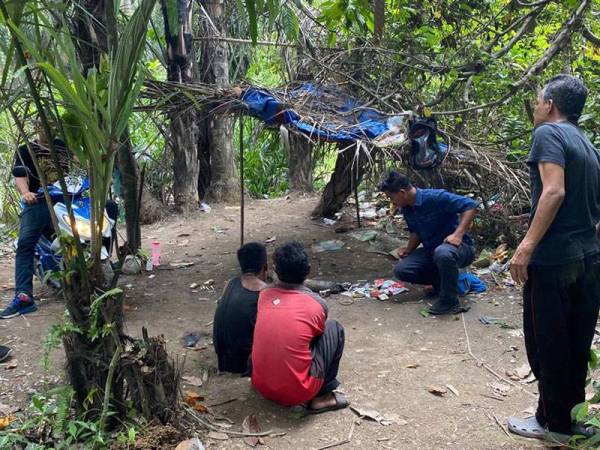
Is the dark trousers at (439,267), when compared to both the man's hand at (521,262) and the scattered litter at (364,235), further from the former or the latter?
the man's hand at (521,262)

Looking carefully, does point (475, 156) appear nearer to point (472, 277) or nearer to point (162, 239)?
point (472, 277)

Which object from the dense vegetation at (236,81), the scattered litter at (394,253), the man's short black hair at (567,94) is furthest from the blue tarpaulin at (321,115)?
the man's short black hair at (567,94)

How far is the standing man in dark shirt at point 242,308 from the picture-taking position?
375 centimetres

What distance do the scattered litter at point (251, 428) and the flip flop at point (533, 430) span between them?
4.18 ft

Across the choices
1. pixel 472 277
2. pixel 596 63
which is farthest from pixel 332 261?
pixel 596 63

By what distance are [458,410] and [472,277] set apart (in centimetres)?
213

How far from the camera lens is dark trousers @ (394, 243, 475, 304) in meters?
4.83

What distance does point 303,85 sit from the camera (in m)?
6.04

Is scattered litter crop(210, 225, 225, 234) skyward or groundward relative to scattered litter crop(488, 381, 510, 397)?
groundward

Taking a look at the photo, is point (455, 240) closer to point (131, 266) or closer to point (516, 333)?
point (516, 333)

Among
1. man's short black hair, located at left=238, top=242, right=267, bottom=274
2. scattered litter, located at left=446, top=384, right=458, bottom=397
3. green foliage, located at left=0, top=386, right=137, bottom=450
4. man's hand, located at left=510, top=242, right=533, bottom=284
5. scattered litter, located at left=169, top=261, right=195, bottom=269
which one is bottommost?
scattered litter, located at left=169, top=261, right=195, bottom=269

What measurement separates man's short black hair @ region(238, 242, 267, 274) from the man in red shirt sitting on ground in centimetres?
34

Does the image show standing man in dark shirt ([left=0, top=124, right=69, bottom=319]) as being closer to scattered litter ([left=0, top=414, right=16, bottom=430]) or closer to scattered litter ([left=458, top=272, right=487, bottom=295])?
scattered litter ([left=0, top=414, right=16, bottom=430])

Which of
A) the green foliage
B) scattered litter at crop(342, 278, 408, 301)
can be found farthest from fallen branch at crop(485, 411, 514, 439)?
scattered litter at crop(342, 278, 408, 301)
